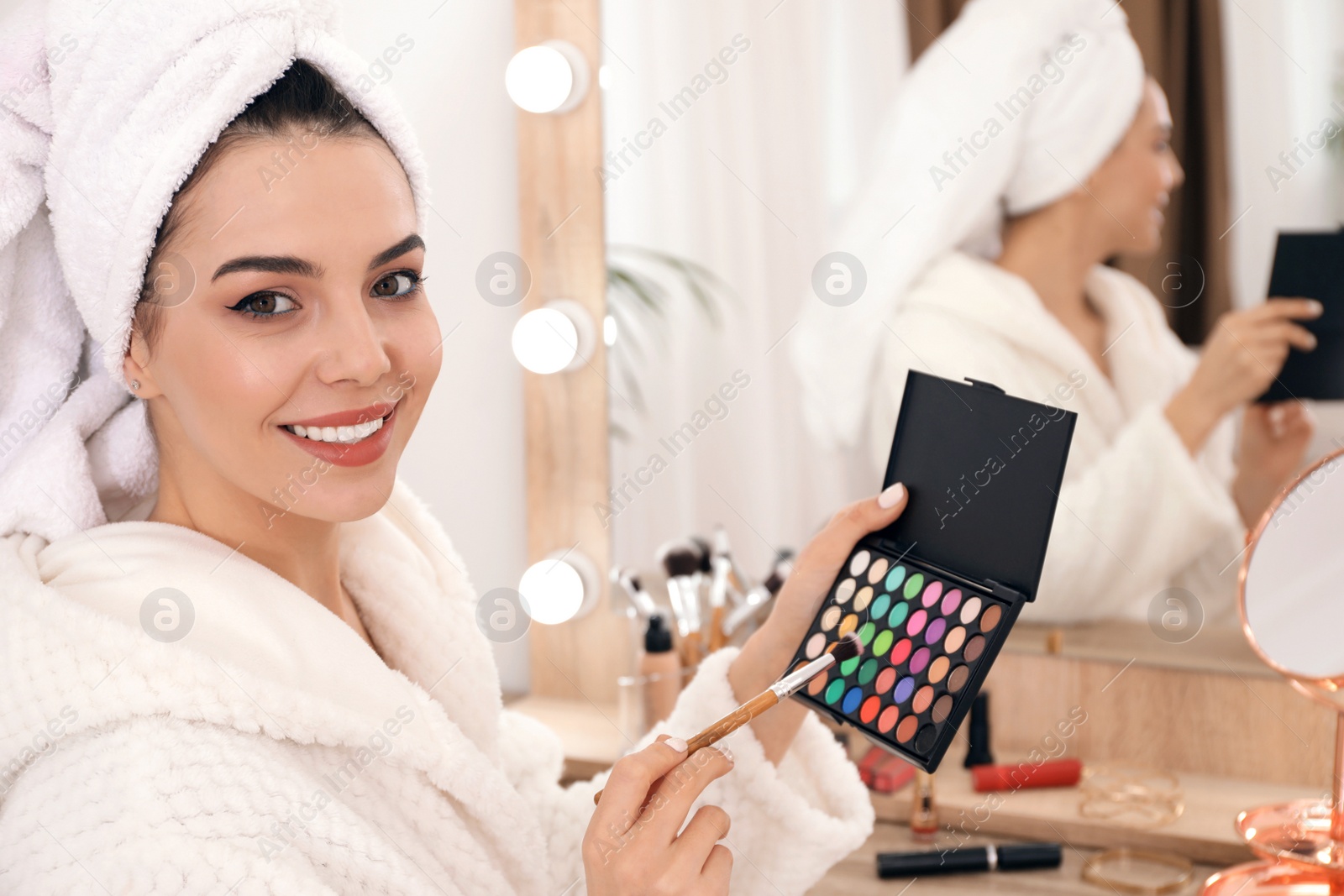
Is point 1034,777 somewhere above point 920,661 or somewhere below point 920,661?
below

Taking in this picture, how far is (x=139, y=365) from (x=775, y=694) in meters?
0.43

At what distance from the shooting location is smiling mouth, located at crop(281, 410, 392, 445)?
652 mm

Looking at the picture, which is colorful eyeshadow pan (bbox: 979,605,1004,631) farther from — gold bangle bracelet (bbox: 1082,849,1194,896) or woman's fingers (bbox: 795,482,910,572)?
gold bangle bracelet (bbox: 1082,849,1194,896)

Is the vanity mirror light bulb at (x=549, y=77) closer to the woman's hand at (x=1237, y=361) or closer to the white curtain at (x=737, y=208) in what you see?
the white curtain at (x=737, y=208)

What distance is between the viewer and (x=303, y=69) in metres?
0.64

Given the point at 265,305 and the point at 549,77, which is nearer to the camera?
the point at 265,305

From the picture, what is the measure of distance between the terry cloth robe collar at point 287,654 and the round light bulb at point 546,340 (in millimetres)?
401

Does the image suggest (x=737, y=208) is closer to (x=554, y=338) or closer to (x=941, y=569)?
(x=554, y=338)

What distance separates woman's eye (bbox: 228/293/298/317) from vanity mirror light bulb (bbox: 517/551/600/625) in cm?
65

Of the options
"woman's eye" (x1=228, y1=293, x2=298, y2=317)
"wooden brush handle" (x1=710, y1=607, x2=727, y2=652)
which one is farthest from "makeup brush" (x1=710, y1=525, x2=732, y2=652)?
"woman's eye" (x1=228, y1=293, x2=298, y2=317)

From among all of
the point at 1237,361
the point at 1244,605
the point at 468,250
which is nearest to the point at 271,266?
the point at 468,250

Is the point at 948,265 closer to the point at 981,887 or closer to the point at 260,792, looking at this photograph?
the point at 981,887

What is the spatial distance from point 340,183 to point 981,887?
74 centimetres

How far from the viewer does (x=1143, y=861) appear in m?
0.93
